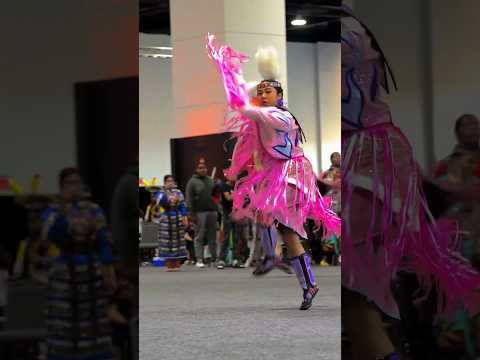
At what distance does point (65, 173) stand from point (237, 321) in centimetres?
311

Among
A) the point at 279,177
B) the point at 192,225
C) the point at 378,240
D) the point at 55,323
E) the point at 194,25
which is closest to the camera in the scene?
the point at 55,323

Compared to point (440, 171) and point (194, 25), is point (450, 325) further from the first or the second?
point (194, 25)

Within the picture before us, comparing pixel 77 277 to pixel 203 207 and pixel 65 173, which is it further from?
pixel 203 207

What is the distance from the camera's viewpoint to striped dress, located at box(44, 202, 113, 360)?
275 cm

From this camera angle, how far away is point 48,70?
280 centimetres

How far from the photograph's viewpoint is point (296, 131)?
6.21m

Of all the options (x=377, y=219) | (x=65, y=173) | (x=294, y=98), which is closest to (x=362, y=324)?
(x=377, y=219)

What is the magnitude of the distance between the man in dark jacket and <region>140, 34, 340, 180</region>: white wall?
23.5ft

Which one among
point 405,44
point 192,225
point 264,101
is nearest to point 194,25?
point 192,225

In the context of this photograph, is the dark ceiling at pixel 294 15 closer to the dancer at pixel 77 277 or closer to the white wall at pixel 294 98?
the white wall at pixel 294 98

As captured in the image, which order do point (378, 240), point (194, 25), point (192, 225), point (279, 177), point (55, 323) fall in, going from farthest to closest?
point (194, 25), point (192, 225), point (279, 177), point (378, 240), point (55, 323)

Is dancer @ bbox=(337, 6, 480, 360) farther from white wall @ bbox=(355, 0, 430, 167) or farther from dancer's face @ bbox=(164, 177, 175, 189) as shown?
dancer's face @ bbox=(164, 177, 175, 189)

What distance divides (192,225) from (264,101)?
6.78 meters

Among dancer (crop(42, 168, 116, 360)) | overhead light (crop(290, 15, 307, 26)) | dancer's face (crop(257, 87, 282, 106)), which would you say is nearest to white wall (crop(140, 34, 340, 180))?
overhead light (crop(290, 15, 307, 26))
